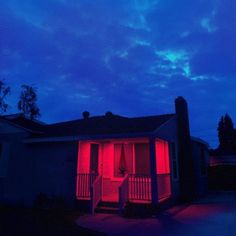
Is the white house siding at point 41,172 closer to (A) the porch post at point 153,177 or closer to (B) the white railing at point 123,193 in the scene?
(B) the white railing at point 123,193

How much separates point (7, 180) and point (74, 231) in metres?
6.44

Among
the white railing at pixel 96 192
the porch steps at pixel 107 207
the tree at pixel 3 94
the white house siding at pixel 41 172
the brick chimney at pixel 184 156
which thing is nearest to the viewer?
the porch steps at pixel 107 207

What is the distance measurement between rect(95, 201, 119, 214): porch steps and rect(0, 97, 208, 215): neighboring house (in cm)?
9

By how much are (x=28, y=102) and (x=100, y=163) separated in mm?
20603

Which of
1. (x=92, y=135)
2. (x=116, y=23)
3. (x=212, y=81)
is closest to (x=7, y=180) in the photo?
(x=92, y=135)

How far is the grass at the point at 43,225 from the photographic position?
17.6ft

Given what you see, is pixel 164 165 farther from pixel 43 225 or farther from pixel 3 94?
pixel 3 94

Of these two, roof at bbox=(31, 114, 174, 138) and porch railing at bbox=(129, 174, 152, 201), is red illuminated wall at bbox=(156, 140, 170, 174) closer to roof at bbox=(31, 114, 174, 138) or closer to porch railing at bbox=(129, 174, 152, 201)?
roof at bbox=(31, 114, 174, 138)

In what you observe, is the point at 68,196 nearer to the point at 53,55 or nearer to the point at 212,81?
the point at 53,55

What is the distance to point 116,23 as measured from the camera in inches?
996

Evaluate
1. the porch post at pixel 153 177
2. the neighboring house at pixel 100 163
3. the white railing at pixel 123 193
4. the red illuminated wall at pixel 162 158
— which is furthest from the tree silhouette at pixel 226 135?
the white railing at pixel 123 193

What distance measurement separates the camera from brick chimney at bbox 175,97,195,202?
11.0 metres

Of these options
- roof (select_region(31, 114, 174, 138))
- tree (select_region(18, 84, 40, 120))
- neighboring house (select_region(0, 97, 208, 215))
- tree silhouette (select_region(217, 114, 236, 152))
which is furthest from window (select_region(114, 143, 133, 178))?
tree silhouette (select_region(217, 114, 236, 152))

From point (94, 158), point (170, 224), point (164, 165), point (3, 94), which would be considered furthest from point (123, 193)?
point (3, 94)
